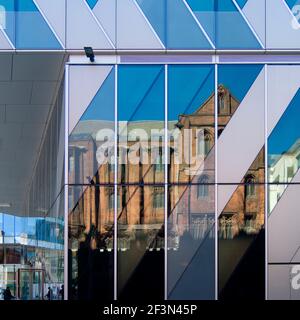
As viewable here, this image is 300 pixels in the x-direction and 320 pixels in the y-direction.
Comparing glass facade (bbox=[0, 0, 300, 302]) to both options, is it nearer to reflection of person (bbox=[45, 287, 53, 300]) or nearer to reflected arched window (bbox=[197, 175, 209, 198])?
reflected arched window (bbox=[197, 175, 209, 198])

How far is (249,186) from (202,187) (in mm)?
1200

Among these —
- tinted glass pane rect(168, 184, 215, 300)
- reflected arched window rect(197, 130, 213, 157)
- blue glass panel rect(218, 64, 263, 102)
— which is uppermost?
blue glass panel rect(218, 64, 263, 102)

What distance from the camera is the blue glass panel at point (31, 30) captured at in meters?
15.1

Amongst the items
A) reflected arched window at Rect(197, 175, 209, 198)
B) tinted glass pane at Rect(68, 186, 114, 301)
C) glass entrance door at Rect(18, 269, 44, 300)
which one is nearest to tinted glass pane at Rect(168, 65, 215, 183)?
reflected arched window at Rect(197, 175, 209, 198)

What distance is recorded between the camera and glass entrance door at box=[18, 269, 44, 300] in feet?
74.9

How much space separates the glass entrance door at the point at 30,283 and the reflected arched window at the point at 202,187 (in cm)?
922

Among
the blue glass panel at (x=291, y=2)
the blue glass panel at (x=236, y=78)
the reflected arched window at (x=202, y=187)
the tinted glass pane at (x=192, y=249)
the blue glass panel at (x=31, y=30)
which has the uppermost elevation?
the blue glass panel at (x=291, y=2)

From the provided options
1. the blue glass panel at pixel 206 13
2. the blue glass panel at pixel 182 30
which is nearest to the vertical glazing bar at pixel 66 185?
the blue glass panel at pixel 182 30

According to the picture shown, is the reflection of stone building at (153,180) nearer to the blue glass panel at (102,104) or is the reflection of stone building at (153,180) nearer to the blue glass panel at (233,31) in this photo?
the blue glass panel at (102,104)

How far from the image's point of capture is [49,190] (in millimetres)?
21688

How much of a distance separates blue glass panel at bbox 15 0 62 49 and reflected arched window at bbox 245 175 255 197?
591 cm
